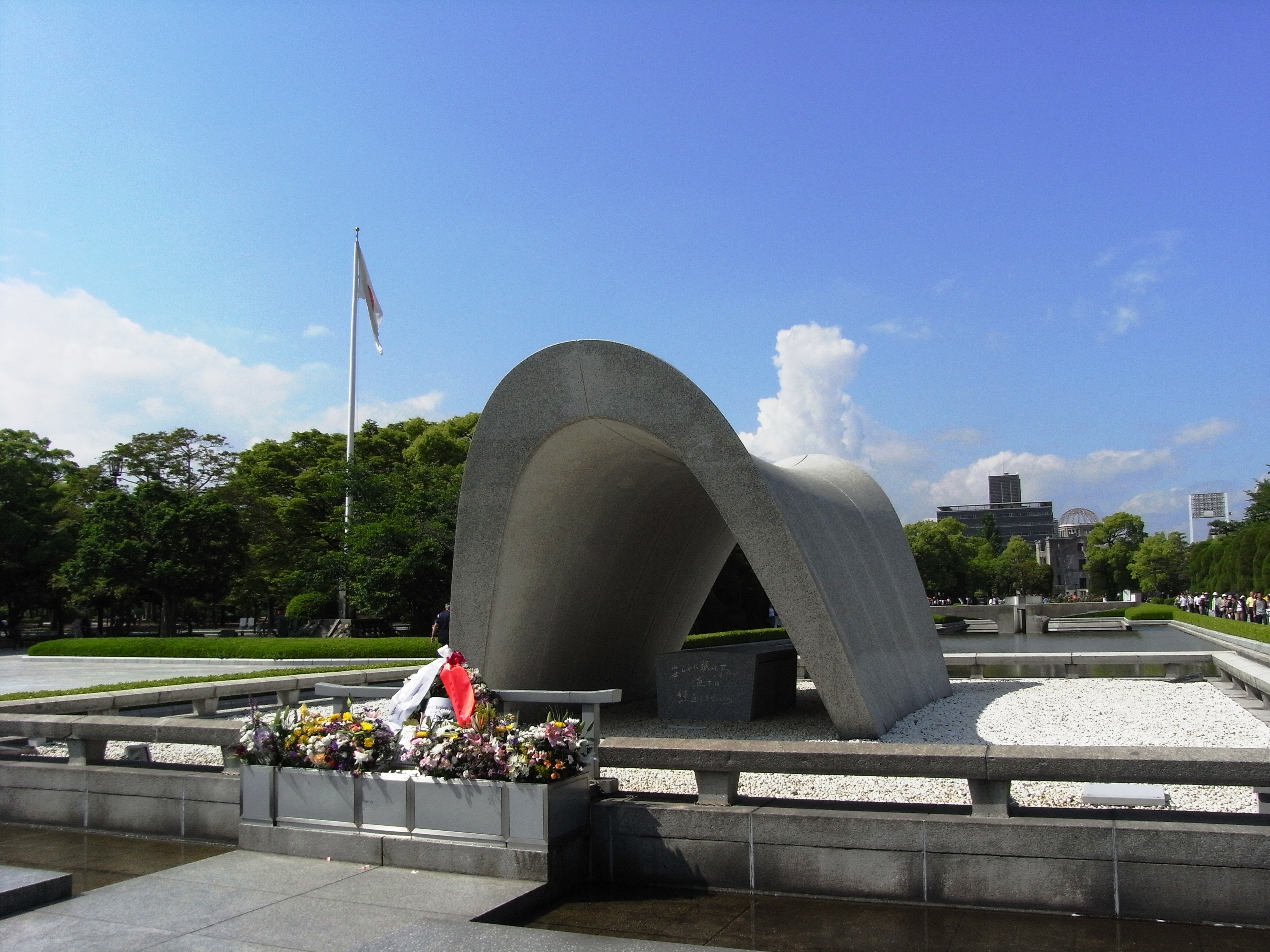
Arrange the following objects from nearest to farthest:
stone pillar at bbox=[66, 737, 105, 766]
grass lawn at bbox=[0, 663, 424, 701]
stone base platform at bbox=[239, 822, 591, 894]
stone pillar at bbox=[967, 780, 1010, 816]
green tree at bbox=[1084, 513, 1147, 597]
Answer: stone pillar at bbox=[967, 780, 1010, 816] < stone base platform at bbox=[239, 822, 591, 894] < stone pillar at bbox=[66, 737, 105, 766] < grass lawn at bbox=[0, 663, 424, 701] < green tree at bbox=[1084, 513, 1147, 597]

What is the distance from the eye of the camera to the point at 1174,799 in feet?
27.7

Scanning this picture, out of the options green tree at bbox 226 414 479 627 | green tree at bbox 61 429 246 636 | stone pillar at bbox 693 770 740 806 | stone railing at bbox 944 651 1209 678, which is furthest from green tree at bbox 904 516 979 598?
stone pillar at bbox 693 770 740 806

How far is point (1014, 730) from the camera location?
11734 mm

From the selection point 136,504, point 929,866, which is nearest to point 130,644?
point 136,504

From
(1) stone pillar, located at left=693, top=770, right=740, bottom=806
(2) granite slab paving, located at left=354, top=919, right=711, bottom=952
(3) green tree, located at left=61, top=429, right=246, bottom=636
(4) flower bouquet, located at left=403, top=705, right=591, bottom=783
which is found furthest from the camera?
(3) green tree, located at left=61, top=429, right=246, bottom=636

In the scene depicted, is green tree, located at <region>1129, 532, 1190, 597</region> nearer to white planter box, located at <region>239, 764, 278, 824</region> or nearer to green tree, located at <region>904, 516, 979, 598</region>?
green tree, located at <region>904, 516, 979, 598</region>

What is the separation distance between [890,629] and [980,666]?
8810mm

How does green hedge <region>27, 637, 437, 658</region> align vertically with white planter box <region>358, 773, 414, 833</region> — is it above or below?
below

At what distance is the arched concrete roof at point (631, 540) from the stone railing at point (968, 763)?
387 centimetres

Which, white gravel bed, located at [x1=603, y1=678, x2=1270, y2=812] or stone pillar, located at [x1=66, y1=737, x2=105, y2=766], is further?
white gravel bed, located at [x1=603, y1=678, x2=1270, y2=812]

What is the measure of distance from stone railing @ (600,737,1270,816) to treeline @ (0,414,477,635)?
25257 millimetres

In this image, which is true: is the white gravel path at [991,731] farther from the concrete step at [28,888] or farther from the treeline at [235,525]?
the treeline at [235,525]

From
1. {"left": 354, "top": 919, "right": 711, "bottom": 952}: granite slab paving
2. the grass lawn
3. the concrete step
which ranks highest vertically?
{"left": 354, "top": 919, "right": 711, "bottom": 952}: granite slab paving

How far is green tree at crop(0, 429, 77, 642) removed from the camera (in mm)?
41625
